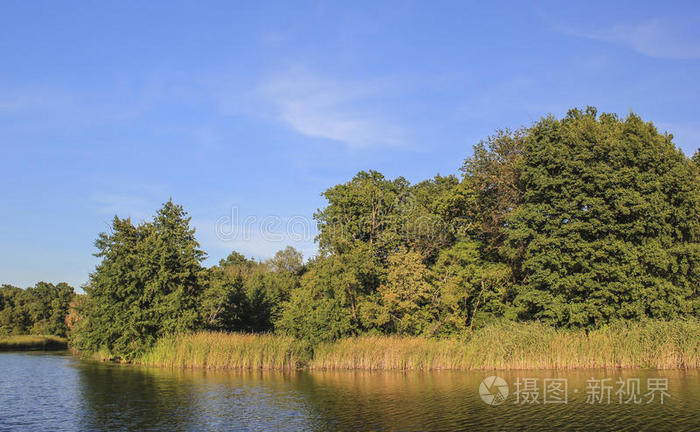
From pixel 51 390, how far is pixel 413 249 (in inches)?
1238

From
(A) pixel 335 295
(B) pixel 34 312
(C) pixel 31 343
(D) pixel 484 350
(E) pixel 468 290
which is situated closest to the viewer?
(D) pixel 484 350

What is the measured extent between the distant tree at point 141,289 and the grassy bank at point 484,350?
451 centimetres

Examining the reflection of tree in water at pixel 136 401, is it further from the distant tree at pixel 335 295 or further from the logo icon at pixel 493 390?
the distant tree at pixel 335 295

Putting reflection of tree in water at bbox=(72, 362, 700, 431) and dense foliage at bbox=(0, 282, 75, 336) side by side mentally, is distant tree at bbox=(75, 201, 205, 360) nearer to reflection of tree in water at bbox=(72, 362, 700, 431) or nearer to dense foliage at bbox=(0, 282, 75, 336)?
→ reflection of tree in water at bbox=(72, 362, 700, 431)

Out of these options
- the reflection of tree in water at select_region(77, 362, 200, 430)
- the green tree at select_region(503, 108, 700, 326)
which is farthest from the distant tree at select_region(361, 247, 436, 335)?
the reflection of tree in water at select_region(77, 362, 200, 430)

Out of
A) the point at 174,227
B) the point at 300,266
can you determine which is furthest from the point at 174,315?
the point at 300,266

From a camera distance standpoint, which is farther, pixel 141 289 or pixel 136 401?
pixel 141 289

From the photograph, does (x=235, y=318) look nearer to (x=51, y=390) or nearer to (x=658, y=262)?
(x=51, y=390)

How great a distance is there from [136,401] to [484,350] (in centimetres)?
2067

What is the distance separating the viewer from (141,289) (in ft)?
147

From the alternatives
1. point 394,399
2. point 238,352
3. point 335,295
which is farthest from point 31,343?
point 394,399

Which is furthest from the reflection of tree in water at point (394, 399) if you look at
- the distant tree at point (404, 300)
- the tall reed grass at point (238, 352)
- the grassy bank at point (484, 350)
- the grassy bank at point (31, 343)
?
the grassy bank at point (31, 343)
